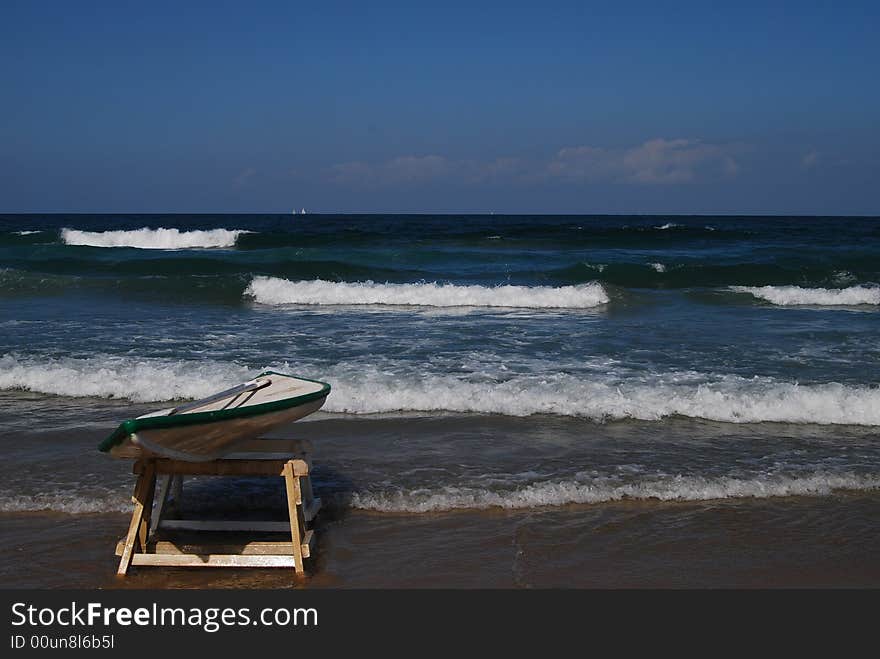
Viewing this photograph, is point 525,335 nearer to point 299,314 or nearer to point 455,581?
point 299,314

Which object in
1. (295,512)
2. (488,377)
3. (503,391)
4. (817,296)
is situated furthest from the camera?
(817,296)

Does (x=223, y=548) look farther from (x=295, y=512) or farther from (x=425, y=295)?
(x=425, y=295)

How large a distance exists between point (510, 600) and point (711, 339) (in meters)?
8.78

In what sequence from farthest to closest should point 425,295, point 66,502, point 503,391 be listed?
point 425,295 < point 503,391 < point 66,502

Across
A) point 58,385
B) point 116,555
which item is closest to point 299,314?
point 58,385

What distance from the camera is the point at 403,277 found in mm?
21953

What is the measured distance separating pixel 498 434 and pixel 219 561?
328cm

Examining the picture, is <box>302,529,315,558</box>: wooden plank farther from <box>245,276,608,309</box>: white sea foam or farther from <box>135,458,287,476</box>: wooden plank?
<box>245,276,608,309</box>: white sea foam

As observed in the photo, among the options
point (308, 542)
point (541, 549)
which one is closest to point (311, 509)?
point (308, 542)

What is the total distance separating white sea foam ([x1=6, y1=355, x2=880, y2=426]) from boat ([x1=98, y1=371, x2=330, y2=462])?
3.29m

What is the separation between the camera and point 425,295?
1761 centimetres

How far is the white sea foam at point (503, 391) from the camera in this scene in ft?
25.3

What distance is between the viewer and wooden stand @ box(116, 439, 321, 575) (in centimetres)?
430

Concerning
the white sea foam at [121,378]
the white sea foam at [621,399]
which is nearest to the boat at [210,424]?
the white sea foam at [621,399]
